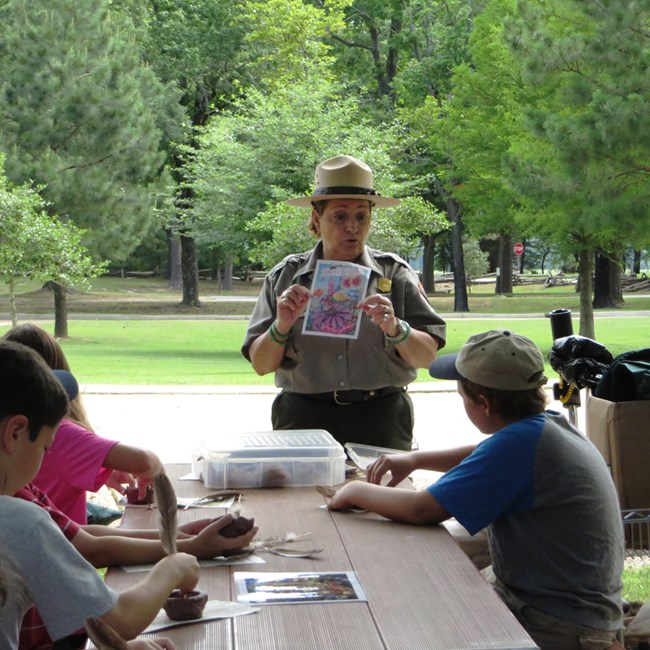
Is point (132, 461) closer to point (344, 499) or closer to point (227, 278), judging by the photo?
point (344, 499)

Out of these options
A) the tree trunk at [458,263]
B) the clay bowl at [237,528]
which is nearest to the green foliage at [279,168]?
the tree trunk at [458,263]


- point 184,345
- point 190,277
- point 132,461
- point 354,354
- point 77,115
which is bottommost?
point 184,345

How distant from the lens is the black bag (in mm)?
4301

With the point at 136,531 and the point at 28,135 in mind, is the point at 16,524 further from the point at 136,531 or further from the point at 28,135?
the point at 28,135

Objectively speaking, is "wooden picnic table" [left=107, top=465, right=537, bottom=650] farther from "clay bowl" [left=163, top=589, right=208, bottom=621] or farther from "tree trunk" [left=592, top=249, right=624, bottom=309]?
"tree trunk" [left=592, top=249, right=624, bottom=309]

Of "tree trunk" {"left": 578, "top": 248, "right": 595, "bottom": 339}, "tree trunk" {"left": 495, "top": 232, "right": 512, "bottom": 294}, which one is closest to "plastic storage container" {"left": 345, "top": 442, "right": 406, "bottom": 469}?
"tree trunk" {"left": 578, "top": 248, "right": 595, "bottom": 339}

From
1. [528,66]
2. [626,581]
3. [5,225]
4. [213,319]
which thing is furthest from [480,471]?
[213,319]

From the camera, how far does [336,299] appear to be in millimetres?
4387

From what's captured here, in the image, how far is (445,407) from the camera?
42.3 feet

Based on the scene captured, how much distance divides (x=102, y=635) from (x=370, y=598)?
0.74 metres

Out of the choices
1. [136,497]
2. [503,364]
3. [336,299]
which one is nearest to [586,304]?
[336,299]

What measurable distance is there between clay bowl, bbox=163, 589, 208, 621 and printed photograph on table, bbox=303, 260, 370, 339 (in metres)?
2.07

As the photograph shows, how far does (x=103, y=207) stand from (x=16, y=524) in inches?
1210

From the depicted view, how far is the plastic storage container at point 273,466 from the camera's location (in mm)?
3793
